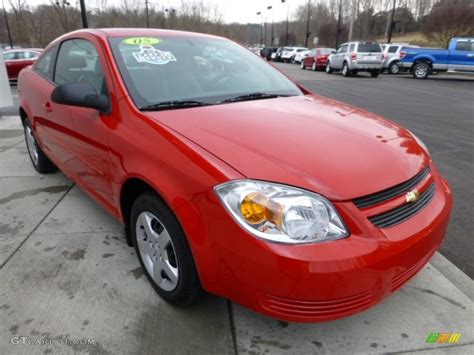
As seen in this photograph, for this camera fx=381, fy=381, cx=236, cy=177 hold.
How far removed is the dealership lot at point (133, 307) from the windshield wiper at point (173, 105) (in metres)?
1.14

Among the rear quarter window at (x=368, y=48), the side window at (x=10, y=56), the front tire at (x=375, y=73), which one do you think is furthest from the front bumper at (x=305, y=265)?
the front tire at (x=375, y=73)

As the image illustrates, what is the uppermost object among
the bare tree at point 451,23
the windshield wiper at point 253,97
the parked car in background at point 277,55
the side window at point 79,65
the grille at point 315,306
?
the bare tree at point 451,23

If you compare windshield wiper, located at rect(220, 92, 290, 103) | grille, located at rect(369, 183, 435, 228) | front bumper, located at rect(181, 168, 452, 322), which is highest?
windshield wiper, located at rect(220, 92, 290, 103)

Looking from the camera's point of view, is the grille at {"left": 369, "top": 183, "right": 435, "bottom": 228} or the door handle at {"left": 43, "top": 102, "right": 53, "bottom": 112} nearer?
the grille at {"left": 369, "top": 183, "right": 435, "bottom": 228}

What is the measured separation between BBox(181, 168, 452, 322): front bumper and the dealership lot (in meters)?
0.40

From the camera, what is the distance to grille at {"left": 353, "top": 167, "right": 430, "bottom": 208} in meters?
1.78

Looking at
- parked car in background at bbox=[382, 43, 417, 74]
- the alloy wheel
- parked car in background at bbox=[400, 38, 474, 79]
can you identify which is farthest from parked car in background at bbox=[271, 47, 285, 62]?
the alloy wheel

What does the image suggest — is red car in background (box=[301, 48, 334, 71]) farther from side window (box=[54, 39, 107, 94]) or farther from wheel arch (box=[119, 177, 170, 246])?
wheel arch (box=[119, 177, 170, 246])

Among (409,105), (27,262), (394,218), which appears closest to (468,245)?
(394,218)

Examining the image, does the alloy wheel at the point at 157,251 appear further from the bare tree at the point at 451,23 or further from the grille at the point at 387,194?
the bare tree at the point at 451,23

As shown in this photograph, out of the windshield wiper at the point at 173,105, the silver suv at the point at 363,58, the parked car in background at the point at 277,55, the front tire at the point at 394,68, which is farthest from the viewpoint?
the parked car in background at the point at 277,55

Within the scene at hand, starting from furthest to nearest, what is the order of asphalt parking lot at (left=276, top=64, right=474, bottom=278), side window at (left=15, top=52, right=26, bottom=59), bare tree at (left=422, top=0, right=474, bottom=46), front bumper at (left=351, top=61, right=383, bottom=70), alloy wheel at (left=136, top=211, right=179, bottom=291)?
bare tree at (left=422, top=0, right=474, bottom=46)
front bumper at (left=351, top=61, right=383, bottom=70)
side window at (left=15, top=52, right=26, bottom=59)
asphalt parking lot at (left=276, top=64, right=474, bottom=278)
alloy wheel at (left=136, top=211, right=179, bottom=291)

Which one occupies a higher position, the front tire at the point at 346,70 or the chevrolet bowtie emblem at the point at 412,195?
the chevrolet bowtie emblem at the point at 412,195

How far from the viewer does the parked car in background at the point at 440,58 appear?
18.3 meters
